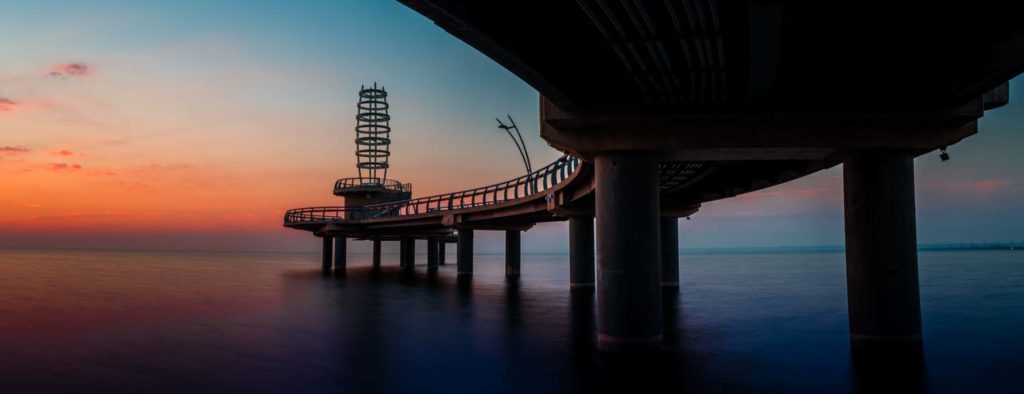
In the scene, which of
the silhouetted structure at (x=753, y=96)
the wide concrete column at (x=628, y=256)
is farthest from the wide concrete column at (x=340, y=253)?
the wide concrete column at (x=628, y=256)

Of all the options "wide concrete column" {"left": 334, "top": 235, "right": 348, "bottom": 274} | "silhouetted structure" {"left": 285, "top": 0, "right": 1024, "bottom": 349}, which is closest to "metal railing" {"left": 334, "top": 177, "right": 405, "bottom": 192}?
"wide concrete column" {"left": 334, "top": 235, "right": 348, "bottom": 274}

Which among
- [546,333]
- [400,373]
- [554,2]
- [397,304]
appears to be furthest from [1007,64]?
[397,304]

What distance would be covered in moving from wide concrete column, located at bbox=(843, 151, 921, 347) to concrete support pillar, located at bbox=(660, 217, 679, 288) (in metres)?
28.4

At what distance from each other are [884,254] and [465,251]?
58.1 m

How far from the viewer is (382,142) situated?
10112cm

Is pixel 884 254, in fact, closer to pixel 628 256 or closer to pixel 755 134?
pixel 755 134

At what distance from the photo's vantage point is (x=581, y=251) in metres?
51.7

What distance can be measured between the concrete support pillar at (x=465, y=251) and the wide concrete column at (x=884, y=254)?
55133mm

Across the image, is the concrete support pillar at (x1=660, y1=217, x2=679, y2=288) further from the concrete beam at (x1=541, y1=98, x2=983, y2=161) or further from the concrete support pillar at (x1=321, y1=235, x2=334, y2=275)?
the concrete support pillar at (x1=321, y1=235, x2=334, y2=275)

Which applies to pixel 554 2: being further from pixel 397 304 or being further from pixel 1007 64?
pixel 397 304

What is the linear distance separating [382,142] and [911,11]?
92.3m

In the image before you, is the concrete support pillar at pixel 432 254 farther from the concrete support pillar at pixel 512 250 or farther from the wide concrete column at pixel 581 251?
the wide concrete column at pixel 581 251

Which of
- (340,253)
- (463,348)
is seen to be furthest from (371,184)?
(463,348)

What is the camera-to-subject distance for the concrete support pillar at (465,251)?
74.4 m
